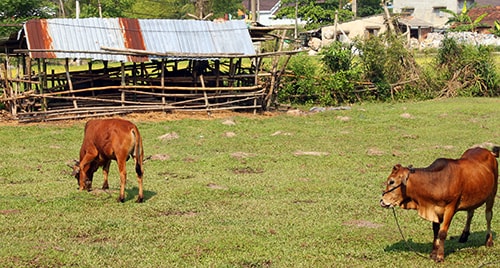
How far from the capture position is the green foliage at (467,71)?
95.1 ft

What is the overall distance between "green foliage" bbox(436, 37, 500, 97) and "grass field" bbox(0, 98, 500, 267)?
6787 millimetres

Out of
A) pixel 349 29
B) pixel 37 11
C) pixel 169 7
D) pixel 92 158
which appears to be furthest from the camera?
pixel 169 7

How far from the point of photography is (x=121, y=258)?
27.5ft

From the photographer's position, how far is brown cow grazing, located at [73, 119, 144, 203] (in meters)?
11.3

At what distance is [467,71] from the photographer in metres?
29.2

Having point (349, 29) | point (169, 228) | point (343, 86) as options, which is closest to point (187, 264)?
point (169, 228)

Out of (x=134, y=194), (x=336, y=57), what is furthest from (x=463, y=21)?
(x=134, y=194)

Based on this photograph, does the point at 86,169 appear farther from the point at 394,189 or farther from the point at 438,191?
the point at 438,191

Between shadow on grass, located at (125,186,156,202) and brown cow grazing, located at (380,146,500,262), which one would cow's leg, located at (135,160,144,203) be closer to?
shadow on grass, located at (125,186,156,202)

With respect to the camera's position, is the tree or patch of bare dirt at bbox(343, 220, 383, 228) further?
the tree

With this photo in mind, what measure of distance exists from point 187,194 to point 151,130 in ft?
29.5


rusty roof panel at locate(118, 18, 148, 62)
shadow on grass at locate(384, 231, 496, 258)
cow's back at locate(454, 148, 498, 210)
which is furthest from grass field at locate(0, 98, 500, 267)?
rusty roof panel at locate(118, 18, 148, 62)

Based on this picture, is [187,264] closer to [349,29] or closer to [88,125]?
[88,125]

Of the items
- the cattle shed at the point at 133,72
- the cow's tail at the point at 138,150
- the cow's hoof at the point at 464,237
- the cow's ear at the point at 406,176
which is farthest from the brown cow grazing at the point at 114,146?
the cattle shed at the point at 133,72
